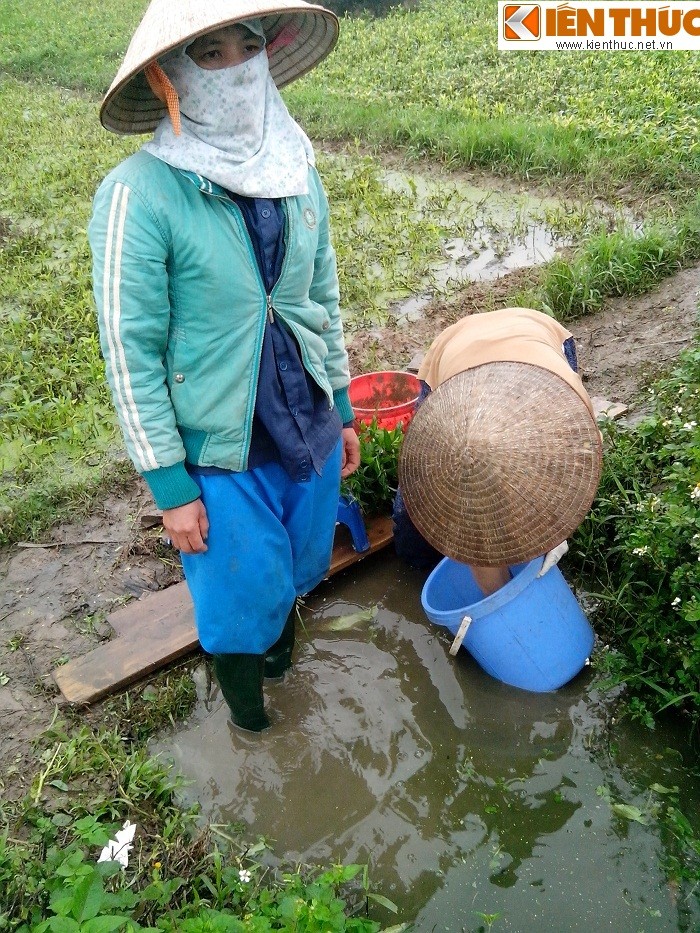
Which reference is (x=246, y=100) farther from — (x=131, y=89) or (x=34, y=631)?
(x=34, y=631)

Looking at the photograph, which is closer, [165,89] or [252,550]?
[165,89]

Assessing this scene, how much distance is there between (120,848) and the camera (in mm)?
2133

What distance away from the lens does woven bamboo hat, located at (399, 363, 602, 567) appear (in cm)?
195

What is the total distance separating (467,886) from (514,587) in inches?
33.1

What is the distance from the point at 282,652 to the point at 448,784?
69 centimetres

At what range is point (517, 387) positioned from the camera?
80.6 inches

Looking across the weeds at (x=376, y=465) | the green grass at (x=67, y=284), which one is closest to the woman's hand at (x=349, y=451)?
the weeds at (x=376, y=465)

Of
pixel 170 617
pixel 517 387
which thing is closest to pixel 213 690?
pixel 170 617

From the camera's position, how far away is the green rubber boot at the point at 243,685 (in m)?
2.26

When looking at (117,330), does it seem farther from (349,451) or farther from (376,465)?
(376,465)

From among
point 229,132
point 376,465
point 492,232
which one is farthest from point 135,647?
point 492,232

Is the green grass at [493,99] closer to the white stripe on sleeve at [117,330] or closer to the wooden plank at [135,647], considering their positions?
the wooden plank at [135,647]

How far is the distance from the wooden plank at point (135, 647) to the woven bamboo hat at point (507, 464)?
3.58ft

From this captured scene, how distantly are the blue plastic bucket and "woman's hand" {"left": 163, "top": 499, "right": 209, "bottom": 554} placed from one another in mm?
807
